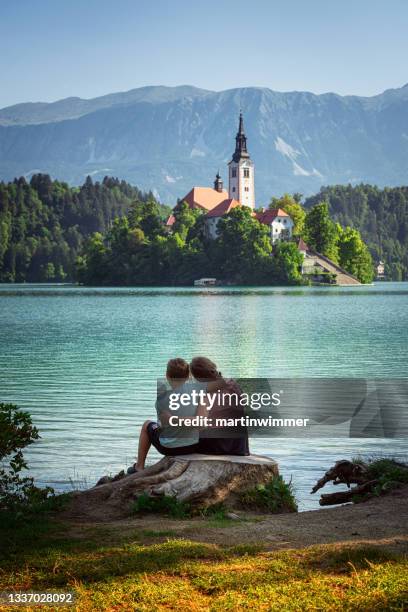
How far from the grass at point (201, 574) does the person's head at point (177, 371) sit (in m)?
1.86

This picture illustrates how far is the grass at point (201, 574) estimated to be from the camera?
5.41 m

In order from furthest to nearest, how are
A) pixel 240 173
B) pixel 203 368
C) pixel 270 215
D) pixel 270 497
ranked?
pixel 240 173 < pixel 270 215 < pixel 270 497 < pixel 203 368

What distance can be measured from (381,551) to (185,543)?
53.1 inches

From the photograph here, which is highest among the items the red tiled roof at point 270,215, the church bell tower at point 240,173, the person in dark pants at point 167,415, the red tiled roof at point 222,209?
the church bell tower at point 240,173

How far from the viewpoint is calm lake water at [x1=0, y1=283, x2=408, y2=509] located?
44.2 feet

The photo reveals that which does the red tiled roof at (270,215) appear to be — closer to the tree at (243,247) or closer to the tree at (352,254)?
the tree at (243,247)

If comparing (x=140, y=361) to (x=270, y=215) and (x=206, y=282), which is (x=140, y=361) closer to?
(x=206, y=282)

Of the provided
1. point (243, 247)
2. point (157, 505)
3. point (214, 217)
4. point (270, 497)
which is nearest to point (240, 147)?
point (214, 217)

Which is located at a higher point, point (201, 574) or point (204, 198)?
point (204, 198)

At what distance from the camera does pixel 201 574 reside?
596 cm

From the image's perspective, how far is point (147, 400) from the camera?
20906 mm

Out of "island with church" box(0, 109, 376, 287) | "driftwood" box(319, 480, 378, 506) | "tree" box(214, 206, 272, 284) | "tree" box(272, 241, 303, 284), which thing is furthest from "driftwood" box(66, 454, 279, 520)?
"tree" box(214, 206, 272, 284)

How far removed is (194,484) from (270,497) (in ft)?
2.50

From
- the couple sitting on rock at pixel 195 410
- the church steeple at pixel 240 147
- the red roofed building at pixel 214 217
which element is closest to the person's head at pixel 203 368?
the couple sitting on rock at pixel 195 410
